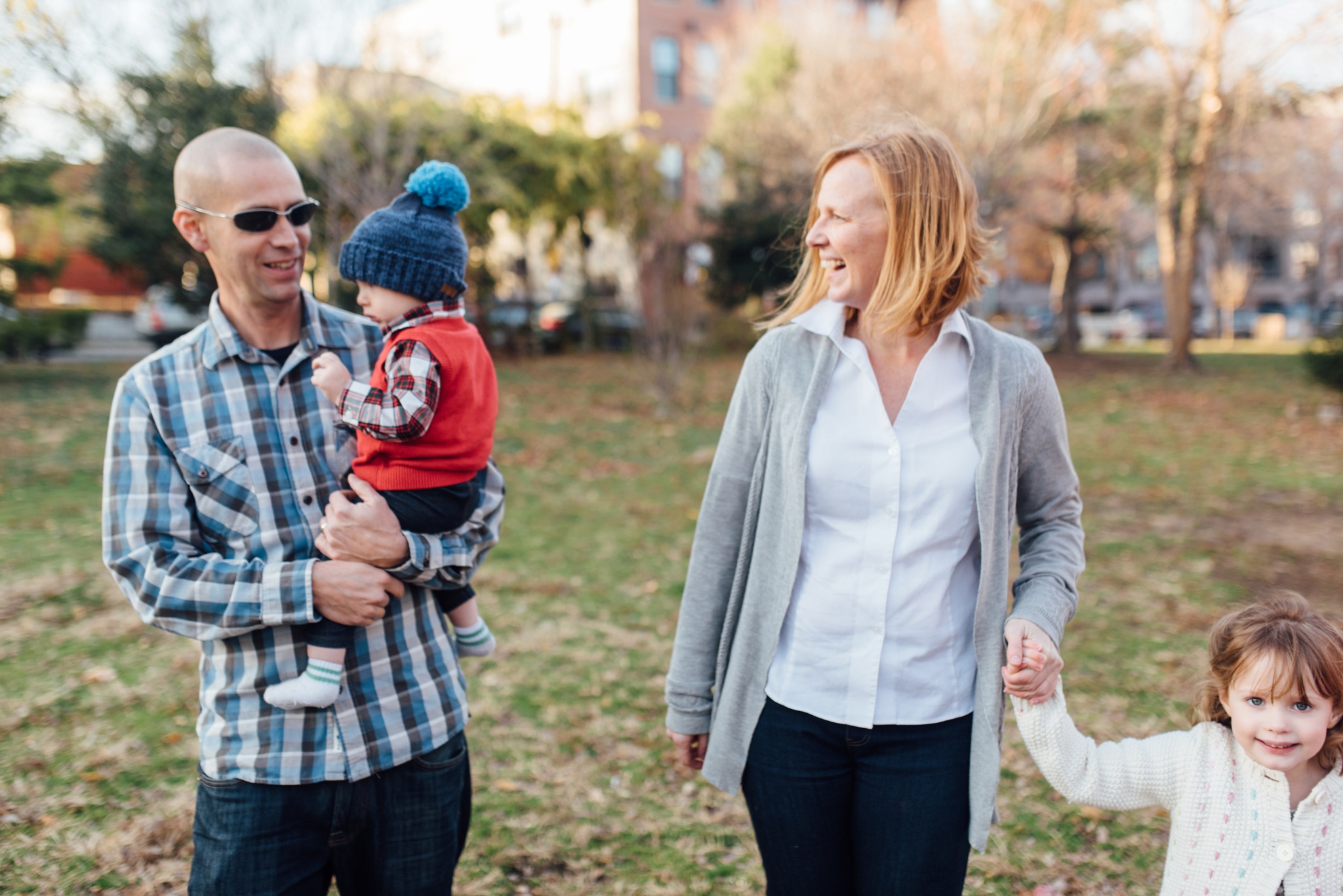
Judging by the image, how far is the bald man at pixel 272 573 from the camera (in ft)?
6.11

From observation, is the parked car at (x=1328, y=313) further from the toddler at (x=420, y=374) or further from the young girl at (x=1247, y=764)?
the toddler at (x=420, y=374)

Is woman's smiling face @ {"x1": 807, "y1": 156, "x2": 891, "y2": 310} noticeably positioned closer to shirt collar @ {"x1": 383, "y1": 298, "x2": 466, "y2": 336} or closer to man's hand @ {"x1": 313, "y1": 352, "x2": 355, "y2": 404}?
shirt collar @ {"x1": 383, "y1": 298, "x2": 466, "y2": 336}

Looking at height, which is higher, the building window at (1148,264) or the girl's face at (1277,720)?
the building window at (1148,264)

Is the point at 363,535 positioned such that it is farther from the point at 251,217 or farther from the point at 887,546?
the point at 887,546

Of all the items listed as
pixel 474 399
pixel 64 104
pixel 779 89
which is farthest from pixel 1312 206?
pixel 474 399

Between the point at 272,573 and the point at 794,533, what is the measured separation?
107cm

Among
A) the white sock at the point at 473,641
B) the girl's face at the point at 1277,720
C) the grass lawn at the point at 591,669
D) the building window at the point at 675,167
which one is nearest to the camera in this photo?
the girl's face at the point at 1277,720

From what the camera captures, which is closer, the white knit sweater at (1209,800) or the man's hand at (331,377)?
the white knit sweater at (1209,800)

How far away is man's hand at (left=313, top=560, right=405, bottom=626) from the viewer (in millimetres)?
1886

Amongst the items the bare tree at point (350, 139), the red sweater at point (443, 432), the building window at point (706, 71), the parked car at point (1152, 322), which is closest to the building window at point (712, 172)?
the building window at point (706, 71)

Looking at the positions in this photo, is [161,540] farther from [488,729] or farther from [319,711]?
[488,729]

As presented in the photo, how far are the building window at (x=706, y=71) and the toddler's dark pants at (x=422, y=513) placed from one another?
2852cm

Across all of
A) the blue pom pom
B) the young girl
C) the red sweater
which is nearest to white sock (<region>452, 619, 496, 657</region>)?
the red sweater

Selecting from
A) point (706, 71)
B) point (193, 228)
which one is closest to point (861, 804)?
point (193, 228)
